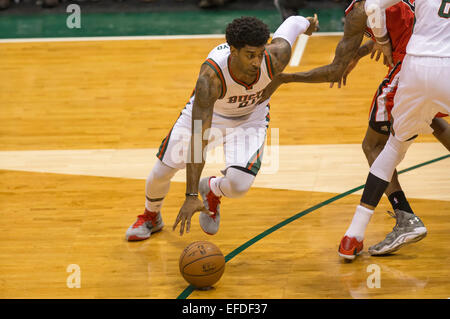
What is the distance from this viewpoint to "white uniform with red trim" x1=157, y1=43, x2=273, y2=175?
15.2ft

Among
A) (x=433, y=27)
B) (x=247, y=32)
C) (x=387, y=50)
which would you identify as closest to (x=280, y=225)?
(x=387, y=50)

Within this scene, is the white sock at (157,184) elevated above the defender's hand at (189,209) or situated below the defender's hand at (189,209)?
below

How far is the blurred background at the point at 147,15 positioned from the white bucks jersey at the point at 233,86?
16.7ft

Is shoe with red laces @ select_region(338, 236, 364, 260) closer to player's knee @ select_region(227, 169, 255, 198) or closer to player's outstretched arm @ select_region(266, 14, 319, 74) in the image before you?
player's knee @ select_region(227, 169, 255, 198)

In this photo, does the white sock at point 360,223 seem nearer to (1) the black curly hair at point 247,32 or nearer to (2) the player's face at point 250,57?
(2) the player's face at point 250,57

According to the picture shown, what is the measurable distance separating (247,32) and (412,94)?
3.65ft

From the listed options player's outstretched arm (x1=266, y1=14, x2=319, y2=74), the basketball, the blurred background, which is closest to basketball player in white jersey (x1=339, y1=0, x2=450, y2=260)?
player's outstretched arm (x1=266, y1=14, x2=319, y2=74)

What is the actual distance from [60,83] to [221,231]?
3990 millimetres

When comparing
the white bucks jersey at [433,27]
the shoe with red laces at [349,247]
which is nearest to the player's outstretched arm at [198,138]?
the shoe with red laces at [349,247]

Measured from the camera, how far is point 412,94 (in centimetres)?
439

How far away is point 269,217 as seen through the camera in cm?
547

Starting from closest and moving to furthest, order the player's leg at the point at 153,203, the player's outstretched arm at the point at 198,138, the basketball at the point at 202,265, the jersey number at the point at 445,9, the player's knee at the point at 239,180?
1. the jersey number at the point at 445,9
2. the player's outstretched arm at the point at 198,138
3. the basketball at the point at 202,265
4. the player's knee at the point at 239,180
5. the player's leg at the point at 153,203

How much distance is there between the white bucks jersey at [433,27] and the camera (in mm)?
4219
